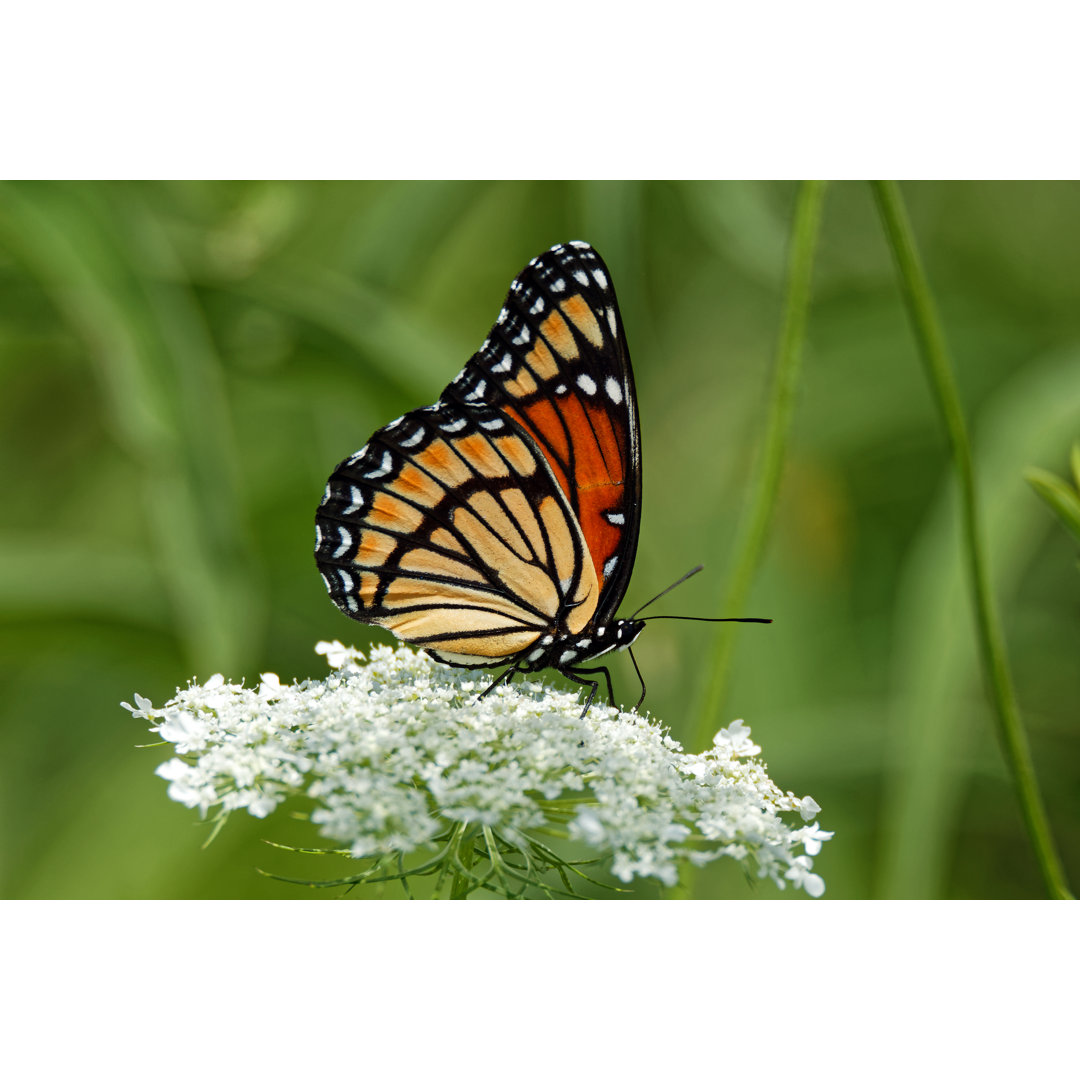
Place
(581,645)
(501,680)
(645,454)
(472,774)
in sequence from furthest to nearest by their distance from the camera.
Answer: (645,454) → (581,645) → (501,680) → (472,774)

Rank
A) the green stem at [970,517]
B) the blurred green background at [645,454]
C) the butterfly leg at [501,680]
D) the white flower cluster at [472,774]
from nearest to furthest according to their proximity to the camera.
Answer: the white flower cluster at [472,774] → the butterfly leg at [501,680] → the green stem at [970,517] → the blurred green background at [645,454]

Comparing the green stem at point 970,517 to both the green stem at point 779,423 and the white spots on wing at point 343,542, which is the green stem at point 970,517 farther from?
the white spots on wing at point 343,542

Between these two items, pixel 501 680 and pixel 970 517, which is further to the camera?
pixel 970 517

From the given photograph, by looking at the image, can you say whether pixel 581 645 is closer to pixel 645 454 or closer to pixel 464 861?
pixel 464 861

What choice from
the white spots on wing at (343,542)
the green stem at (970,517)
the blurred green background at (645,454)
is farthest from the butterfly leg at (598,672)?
the green stem at (970,517)

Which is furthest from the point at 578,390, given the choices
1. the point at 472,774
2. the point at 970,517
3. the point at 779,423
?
the point at 472,774

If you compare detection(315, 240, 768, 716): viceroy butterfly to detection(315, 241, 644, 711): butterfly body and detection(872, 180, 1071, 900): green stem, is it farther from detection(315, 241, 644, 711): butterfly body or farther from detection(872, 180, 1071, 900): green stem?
detection(872, 180, 1071, 900): green stem

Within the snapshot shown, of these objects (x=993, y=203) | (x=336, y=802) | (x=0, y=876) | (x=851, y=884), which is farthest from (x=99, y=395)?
(x=993, y=203)

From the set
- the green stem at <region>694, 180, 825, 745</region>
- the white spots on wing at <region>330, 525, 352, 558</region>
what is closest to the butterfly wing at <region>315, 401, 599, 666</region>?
the white spots on wing at <region>330, 525, 352, 558</region>
